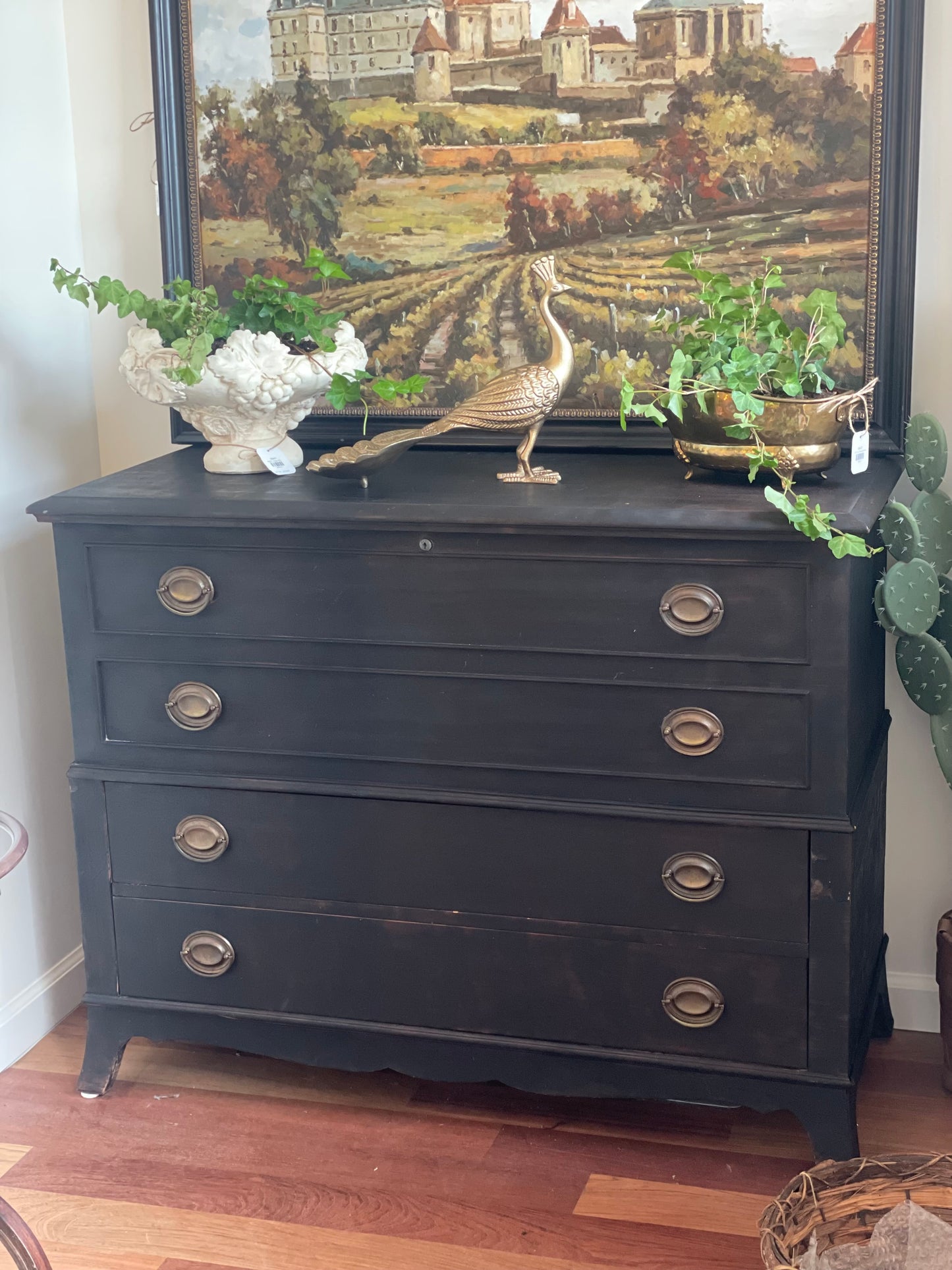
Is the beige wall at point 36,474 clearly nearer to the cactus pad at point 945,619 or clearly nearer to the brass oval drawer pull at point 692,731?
the brass oval drawer pull at point 692,731

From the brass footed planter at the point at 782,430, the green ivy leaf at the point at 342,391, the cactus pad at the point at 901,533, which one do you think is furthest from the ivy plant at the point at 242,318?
the cactus pad at the point at 901,533

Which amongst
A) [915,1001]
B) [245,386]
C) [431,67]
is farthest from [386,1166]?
[431,67]

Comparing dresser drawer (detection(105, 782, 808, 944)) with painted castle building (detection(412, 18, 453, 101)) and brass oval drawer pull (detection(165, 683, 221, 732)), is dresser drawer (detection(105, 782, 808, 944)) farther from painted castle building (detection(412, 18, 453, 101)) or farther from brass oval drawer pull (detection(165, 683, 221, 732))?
painted castle building (detection(412, 18, 453, 101))

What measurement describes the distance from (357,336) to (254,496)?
1.55 ft

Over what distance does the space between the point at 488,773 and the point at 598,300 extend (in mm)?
792

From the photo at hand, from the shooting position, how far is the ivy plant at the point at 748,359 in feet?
5.85

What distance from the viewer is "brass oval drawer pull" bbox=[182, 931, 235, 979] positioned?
6.89ft

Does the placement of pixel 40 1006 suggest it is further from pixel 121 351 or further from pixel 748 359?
pixel 748 359

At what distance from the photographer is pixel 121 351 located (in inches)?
97.7

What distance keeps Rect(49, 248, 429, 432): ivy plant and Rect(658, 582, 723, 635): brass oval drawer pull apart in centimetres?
54

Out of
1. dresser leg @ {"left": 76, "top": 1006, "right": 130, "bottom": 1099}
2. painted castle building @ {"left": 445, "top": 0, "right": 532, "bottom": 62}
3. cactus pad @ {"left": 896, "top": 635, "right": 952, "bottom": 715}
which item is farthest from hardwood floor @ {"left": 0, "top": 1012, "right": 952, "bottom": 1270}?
painted castle building @ {"left": 445, "top": 0, "right": 532, "bottom": 62}

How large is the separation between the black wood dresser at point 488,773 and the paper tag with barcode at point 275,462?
5 centimetres

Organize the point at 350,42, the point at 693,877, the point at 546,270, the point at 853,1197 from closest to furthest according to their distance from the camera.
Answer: the point at 853,1197
the point at 693,877
the point at 546,270
the point at 350,42

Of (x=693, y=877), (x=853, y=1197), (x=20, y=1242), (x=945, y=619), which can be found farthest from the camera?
(x=945, y=619)
